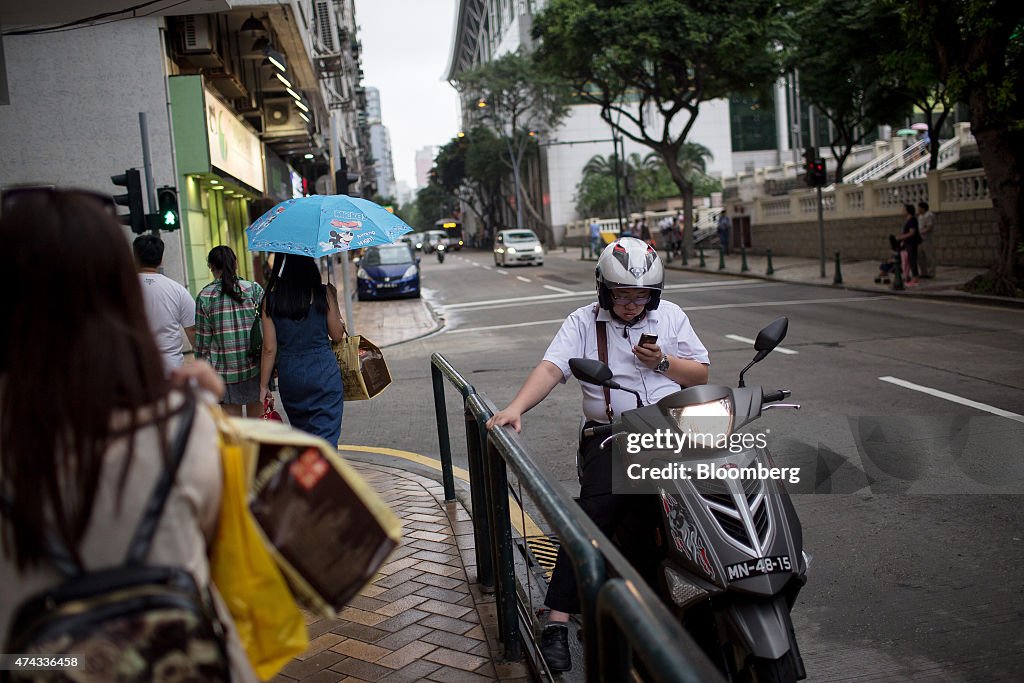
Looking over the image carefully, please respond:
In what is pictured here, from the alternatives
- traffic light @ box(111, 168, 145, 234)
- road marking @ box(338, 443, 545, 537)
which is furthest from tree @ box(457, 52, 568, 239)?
road marking @ box(338, 443, 545, 537)

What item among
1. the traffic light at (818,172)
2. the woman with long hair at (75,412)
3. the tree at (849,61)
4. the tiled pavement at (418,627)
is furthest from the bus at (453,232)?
the woman with long hair at (75,412)

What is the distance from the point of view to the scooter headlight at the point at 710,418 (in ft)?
10.2

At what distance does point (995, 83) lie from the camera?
16375mm

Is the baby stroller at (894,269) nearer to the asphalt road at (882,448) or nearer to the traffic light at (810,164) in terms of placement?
the asphalt road at (882,448)

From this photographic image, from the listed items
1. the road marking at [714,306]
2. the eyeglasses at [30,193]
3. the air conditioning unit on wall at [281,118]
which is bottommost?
the road marking at [714,306]

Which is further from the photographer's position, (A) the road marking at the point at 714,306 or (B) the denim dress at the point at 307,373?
(A) the road marking at the point at 714,306

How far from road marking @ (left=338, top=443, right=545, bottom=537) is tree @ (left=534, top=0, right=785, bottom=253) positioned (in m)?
25.8

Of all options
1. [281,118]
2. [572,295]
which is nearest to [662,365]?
[572,295]

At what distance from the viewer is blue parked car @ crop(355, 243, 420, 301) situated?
93.2ft

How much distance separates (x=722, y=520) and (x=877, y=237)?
1099 inches

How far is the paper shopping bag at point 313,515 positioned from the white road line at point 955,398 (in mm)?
7206

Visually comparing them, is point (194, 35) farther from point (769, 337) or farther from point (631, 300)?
point (769, 337)

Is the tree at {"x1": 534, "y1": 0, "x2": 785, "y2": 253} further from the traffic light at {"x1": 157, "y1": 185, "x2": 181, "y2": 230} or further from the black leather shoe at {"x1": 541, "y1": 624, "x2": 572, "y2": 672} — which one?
the black leather shoe at {"x1": 541, "y1": 624, "x2": 572, "y2": 672}

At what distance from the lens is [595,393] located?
3920 millimetres
